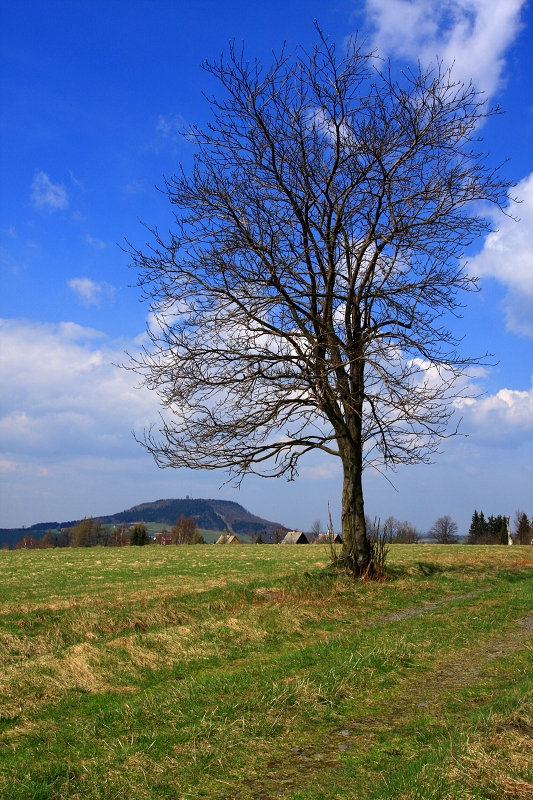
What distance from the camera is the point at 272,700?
5613mm

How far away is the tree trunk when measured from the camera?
47.7 ft

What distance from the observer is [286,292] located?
1349 cm

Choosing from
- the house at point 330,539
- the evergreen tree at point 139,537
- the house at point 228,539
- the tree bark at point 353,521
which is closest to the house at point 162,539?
the evergreen tree at point 139,537

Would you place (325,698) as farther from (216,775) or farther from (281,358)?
(281,358)

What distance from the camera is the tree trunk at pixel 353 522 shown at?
47.7 ft

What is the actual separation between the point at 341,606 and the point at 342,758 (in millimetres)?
6573

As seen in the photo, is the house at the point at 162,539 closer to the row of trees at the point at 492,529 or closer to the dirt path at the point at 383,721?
the row of trees at the point at 492,529

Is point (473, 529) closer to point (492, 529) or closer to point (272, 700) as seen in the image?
point (492, 529)

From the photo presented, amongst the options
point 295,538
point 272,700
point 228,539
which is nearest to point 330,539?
point 272,700

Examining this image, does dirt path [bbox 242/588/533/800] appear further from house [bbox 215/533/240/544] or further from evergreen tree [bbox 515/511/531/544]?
evergreen tree [bbox 515/511/531/544]

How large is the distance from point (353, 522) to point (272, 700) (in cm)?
917

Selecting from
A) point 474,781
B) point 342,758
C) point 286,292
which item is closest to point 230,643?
point 342,758

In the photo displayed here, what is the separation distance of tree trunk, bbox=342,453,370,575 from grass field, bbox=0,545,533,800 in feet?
9.09

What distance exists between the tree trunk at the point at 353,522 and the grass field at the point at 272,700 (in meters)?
2.77
